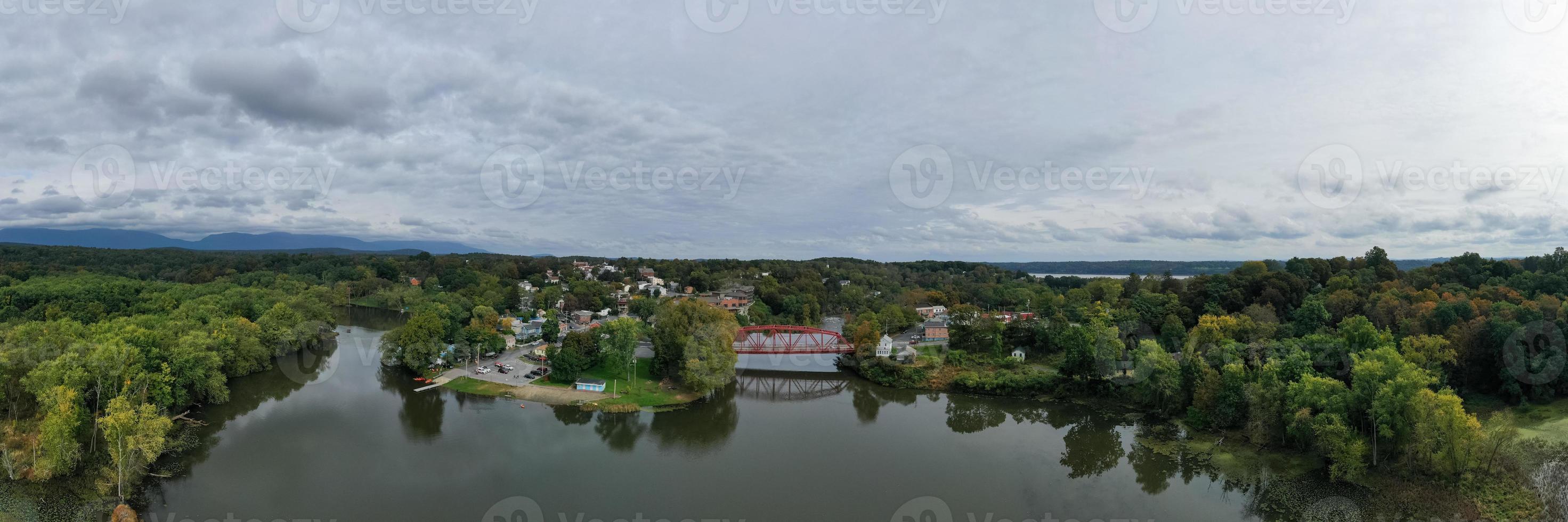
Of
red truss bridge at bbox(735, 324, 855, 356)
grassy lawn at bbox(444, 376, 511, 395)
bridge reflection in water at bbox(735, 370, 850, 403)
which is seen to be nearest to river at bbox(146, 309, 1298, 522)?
grassy lawn at bbox(444, 376, 511, 395)

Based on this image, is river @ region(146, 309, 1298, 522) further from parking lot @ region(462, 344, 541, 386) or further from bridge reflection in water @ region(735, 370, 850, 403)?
parking lot @ region(462, 344, 541, 386)

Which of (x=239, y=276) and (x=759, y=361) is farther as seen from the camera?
(x=239, y=276)

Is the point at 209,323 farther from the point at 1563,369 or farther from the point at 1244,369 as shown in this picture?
the point at 1563,369

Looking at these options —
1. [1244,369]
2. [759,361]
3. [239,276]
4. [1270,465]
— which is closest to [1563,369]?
A: [1244,369]

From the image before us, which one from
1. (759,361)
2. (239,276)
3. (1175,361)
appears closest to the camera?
(1175,361)

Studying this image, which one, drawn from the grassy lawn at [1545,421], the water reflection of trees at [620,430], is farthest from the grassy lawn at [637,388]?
the grassy lawn at [1545,421]

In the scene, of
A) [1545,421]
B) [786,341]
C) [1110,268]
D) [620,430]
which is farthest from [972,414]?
[1110,268]

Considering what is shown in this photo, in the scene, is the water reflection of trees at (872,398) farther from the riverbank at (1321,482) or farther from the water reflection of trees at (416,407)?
the water reflection of trees at (416,407)
